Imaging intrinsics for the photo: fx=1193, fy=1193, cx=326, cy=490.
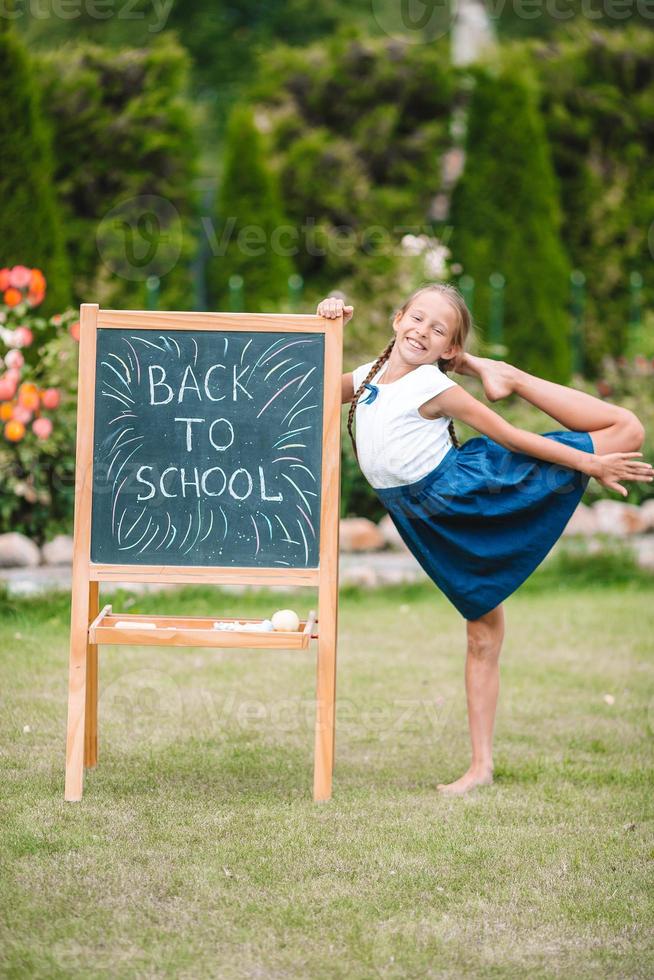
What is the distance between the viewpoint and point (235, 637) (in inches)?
144

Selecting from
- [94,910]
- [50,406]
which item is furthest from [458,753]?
[50,406]

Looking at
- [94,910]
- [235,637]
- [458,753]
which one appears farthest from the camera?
[458,753]

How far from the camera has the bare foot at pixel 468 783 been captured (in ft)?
12.6

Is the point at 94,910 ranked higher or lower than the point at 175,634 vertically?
lower

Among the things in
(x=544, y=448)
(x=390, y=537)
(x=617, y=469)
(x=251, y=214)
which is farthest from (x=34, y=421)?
(x=251, y=214)

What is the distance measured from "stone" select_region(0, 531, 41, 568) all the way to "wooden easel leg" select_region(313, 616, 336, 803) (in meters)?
3.36

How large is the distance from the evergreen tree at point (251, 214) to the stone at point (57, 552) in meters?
4.23

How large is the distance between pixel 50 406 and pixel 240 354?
9.70ft

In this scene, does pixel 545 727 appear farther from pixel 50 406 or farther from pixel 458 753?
pixel 50 406

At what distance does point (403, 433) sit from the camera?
12.3 feet

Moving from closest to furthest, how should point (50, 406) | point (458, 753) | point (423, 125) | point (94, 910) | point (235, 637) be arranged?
point (94, 910) < point (235, 637) < point (458, 753) < point (50, 406) < point (423, 125)

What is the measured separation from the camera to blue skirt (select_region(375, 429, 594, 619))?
3770mm

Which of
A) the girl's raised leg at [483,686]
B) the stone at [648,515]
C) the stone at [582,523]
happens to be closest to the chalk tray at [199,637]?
the girl's raised leg at [483,686]

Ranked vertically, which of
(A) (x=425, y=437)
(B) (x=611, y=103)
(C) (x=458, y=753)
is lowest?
(C) (x=458, y=753)
